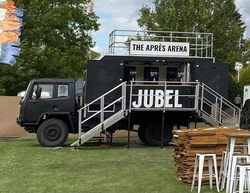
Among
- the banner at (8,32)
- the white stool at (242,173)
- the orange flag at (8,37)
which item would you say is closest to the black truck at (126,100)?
the banner at (8,32)

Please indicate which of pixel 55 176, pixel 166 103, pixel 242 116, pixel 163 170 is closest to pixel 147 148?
pixel 166 103

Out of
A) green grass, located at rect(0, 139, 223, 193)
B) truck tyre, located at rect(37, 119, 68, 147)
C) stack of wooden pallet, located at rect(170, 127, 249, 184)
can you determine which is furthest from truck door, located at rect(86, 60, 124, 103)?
stack of wooden pallet, located at rect(170, 127, 249, 184)

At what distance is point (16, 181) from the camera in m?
8.90

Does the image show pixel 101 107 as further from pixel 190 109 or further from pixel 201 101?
pixel 201 101

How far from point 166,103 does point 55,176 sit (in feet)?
22.8

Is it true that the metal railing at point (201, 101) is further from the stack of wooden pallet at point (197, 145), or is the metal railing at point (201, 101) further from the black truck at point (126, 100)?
the stack of wooden pallet at point (197, 145)

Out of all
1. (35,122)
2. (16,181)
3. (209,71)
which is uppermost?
(209,71)

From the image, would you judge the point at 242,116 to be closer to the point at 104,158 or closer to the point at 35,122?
the point at 104,158

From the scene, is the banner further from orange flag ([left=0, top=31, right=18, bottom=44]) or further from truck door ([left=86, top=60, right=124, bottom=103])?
truck door ([left=86, top=60, right=124, bottom=103])

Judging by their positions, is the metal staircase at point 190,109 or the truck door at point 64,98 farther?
the truck door at point 64,98

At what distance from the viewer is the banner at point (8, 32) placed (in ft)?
60.5

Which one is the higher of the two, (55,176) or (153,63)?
(153,63)

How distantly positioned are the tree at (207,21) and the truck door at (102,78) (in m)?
9.37

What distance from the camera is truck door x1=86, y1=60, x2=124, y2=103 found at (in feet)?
50.9
